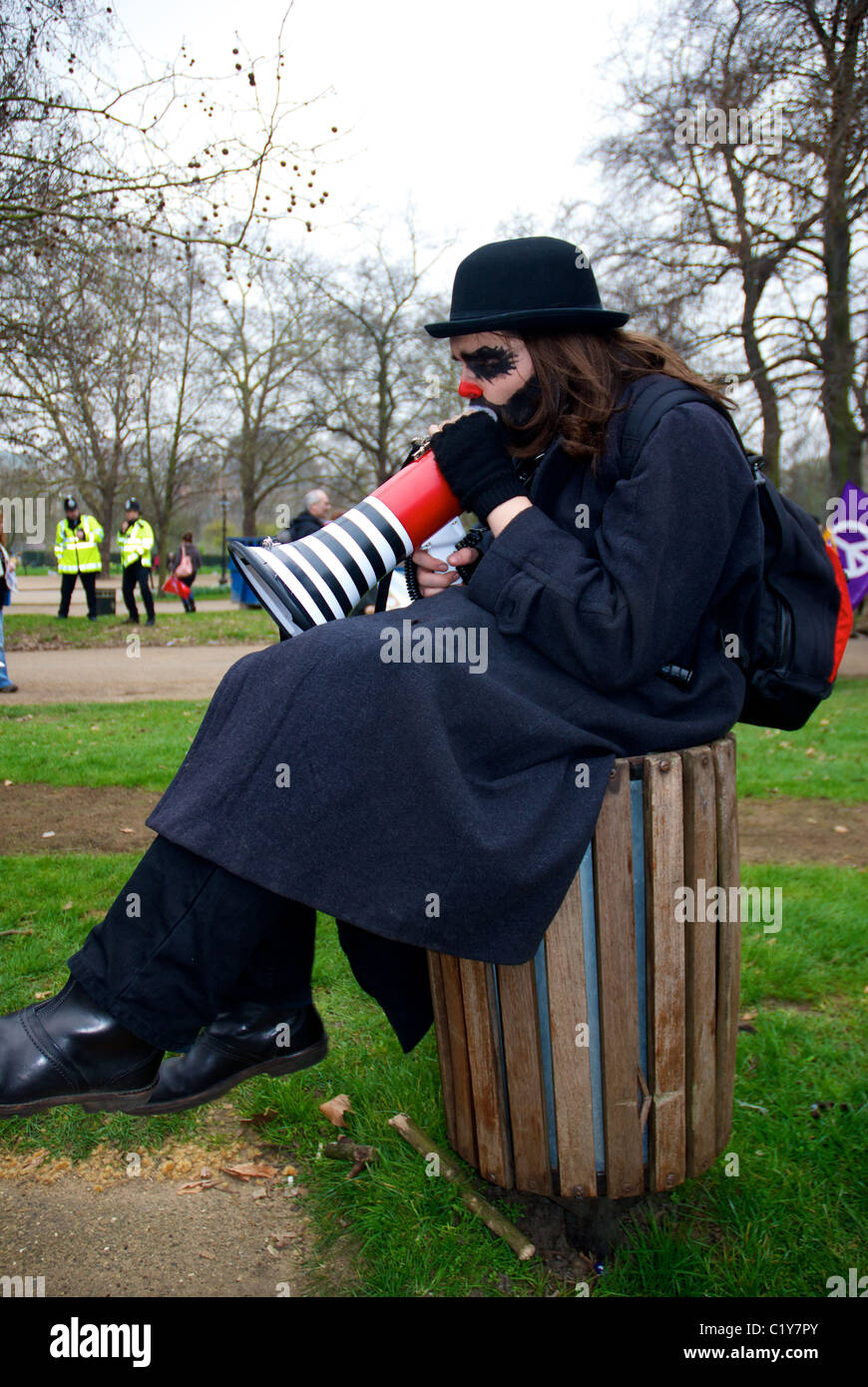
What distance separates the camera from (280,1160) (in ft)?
8.27

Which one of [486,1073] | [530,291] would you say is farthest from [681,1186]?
[530,291]

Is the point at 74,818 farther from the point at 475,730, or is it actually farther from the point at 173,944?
the point at 475,730

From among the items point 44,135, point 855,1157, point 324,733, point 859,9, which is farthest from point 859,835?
point 859,9

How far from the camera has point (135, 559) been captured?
50.9ft

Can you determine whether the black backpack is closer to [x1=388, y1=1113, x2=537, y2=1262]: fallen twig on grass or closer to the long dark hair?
the long dark hair

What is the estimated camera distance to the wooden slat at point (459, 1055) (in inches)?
81.0

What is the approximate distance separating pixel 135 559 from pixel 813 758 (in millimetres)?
11202

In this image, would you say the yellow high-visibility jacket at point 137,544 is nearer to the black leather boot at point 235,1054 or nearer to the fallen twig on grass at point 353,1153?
the fallen twig on grass at point 353,1153

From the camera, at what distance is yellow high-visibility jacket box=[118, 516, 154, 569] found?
611 inches

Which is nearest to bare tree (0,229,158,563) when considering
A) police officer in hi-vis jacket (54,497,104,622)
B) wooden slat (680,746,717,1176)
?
police officer in hi-vis jacket (54,497,104,622)

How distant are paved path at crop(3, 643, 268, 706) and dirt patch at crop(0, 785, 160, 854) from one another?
269 centimetres

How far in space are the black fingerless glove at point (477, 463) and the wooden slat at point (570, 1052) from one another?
2.42ft

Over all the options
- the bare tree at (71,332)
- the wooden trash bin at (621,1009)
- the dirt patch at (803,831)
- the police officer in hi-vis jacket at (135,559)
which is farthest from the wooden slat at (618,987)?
the police officer in hi-vis jacket at (135,559)
